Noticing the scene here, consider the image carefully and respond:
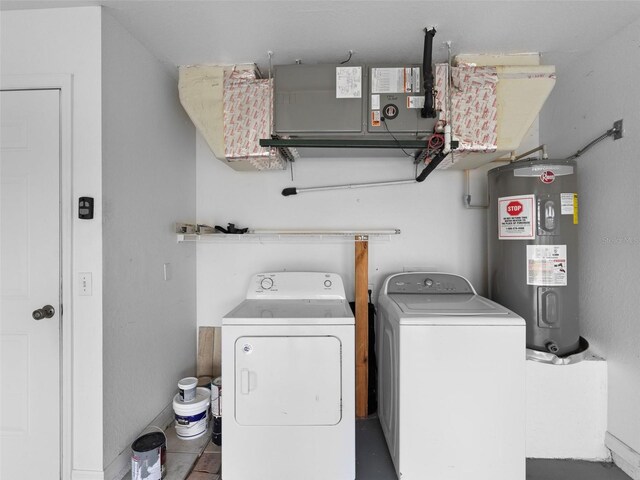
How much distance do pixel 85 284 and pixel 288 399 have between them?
1.17 metres

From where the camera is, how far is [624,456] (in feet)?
5.36

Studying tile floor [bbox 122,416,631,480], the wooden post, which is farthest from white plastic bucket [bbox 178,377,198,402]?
the wooden post

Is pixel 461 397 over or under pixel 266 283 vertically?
under

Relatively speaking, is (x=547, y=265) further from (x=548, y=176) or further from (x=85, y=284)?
(x=85, y=284)

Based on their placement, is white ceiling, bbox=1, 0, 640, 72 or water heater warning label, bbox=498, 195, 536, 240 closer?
white ceiling, bbox=1, 0, 640, 72

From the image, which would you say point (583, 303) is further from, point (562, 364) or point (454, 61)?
point (454, 61)

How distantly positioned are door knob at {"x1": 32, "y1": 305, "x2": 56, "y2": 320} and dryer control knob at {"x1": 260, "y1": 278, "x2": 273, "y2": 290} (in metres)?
1.12

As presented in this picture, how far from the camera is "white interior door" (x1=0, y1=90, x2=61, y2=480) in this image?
4.90 ft

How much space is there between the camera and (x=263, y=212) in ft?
7.91

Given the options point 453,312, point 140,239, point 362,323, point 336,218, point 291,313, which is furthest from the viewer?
point 336,218

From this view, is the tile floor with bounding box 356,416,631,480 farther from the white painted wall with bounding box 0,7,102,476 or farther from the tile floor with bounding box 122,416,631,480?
the white painted wall with bounding box 0,7,102,476

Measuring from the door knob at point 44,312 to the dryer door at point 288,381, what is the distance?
0.93m

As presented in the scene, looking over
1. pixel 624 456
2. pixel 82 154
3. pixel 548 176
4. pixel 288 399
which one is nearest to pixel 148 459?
pixel 288 399

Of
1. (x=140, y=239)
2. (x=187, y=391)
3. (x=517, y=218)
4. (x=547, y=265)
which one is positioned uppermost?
(x=517, y=218)
